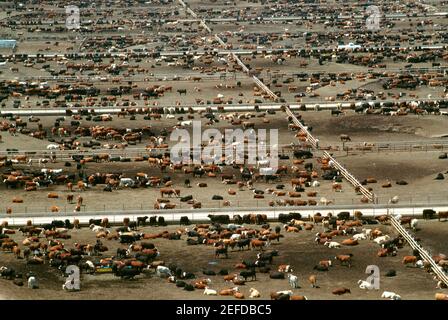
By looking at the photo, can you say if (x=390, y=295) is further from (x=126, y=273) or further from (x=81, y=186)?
(x=81, y=186)

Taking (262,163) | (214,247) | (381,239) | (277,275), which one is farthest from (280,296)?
(262,163)

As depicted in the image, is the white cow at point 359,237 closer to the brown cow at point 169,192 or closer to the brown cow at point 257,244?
the brown cow at point 257,244

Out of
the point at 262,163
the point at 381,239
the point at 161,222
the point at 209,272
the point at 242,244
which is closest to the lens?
the point at 209,272

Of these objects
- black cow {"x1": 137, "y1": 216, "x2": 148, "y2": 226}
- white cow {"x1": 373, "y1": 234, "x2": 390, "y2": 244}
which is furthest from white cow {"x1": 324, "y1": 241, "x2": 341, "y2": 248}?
black cow {"x1": 137, "y1": 216, "x2": 148, "y2": 226}

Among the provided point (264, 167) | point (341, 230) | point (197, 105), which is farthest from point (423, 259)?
point (197, 105)

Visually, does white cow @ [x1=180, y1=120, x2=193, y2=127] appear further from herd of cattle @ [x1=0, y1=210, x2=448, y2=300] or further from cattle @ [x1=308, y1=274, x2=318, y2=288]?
cattle @ [x1=308, y1=274, x2=318, y2=288]
